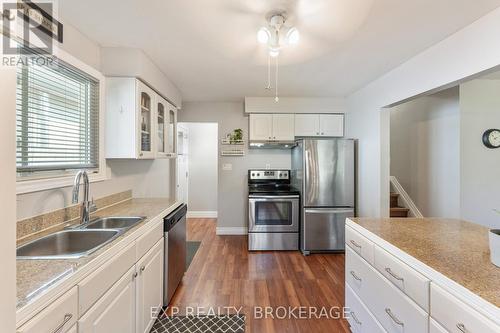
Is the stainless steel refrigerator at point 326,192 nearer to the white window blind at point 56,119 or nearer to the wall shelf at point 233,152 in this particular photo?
the wall shelf at point 233,152

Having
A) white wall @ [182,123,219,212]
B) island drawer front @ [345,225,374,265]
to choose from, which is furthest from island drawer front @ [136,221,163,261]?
white wall @ [182,123,219,212]

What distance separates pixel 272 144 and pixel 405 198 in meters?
2.49

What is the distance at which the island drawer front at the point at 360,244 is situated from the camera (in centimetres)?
154

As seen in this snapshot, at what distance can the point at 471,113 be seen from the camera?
315 centimetres

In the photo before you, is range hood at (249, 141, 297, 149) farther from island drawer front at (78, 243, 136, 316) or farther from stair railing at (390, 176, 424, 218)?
island drawer front at (78, 243, 136, 316)

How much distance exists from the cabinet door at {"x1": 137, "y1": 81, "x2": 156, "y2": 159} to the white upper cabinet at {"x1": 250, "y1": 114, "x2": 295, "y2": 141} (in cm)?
175

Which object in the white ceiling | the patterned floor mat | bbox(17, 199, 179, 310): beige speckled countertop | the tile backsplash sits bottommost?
the patterned floor mat

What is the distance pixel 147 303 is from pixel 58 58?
1802 millimetres

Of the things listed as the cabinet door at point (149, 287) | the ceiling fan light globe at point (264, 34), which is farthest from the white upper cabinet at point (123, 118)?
the ceiling fan light globe at point (264, 34)

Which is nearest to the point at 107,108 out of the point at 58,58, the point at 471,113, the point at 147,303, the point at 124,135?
the point at 124,135

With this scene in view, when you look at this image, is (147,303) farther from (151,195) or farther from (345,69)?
(345,69)

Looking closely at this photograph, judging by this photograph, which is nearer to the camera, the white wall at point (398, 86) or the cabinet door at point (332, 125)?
the white wall at point (398, 86)

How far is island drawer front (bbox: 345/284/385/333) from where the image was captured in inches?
57.6

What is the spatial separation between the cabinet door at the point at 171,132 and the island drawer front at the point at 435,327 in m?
2.83
